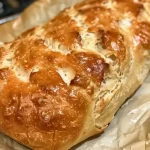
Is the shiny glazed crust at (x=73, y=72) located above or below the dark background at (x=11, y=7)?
above

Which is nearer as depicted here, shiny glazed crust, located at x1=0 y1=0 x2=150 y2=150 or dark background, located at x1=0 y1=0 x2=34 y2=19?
shiny glazed crust, located at x1=0 y1=0 x2=150 y2=150

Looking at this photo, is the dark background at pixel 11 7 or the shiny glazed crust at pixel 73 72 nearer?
the shiny glazed crust at pixel 73 72

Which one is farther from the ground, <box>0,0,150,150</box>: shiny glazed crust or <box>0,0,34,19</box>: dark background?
<box>0,0,150,150</box>: shiny glazed crust

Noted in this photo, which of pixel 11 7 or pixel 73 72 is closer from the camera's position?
pixel 73 72

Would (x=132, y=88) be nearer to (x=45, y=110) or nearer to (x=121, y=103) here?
(x=121, y=103)

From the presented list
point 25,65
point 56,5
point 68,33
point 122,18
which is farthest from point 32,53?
point 56,5
